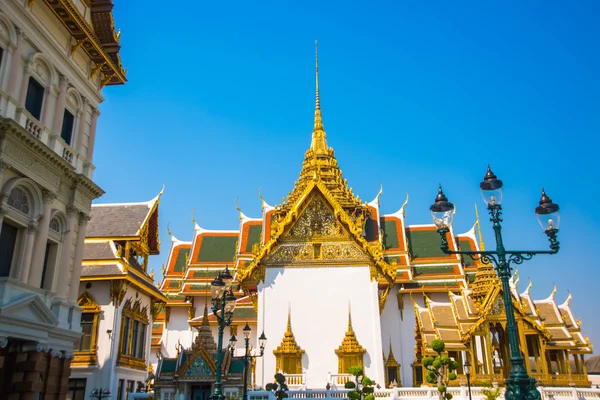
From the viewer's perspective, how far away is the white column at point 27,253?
431 inches

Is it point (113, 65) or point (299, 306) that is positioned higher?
point (113, 65)

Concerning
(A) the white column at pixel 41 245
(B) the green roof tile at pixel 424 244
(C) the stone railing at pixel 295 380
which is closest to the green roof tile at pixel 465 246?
(B) the green roof tile at pixel 424 244

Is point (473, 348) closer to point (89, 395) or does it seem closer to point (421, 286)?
point (421, 286)

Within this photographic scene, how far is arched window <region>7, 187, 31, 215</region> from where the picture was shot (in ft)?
35.7

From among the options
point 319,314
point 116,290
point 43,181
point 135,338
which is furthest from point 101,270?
point 319,314

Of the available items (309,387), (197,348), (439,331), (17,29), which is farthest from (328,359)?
(17,29)

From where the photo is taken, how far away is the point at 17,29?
11281 mm

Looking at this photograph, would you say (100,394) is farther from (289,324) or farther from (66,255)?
(289,324)

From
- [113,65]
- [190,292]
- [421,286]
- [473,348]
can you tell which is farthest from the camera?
[190,292]

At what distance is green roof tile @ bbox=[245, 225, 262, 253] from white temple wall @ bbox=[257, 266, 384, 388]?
31.3 feet

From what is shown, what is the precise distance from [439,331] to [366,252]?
4.09 meters

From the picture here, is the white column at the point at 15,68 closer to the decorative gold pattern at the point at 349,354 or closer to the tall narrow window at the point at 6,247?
the tall narrow window at the point at 6,247

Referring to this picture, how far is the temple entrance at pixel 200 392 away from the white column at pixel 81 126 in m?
7.98

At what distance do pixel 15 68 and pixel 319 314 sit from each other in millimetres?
14132
